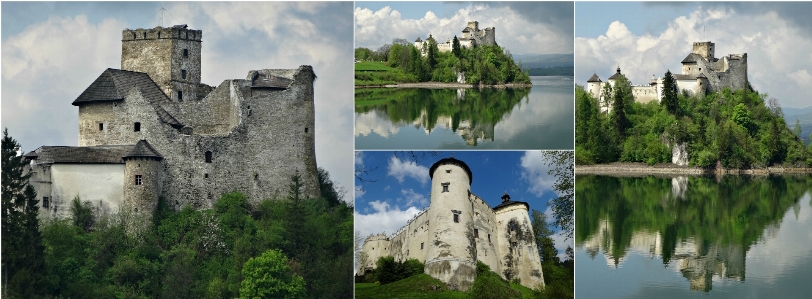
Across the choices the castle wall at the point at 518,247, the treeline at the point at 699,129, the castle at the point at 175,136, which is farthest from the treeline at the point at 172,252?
the treeline at the point at 699,129

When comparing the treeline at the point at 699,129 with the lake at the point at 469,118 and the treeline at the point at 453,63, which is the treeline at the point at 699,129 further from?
the lake at the point at 469,118

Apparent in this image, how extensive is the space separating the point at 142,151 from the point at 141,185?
0.75 metres

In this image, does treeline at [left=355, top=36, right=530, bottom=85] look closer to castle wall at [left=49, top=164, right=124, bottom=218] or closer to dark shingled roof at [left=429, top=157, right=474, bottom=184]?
dark shingled roof at [left=429, top=157, right=474, bottom=184]

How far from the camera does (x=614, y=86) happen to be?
111 ft

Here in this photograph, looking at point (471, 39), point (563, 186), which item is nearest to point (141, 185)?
A: point (471, 39)

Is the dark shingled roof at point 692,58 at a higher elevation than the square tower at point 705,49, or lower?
lower

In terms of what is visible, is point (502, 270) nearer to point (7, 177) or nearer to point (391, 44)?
point (391, 44)

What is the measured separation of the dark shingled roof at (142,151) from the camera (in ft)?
87.4

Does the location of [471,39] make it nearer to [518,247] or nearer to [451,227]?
[451,227]

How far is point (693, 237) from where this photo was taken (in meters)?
30.0

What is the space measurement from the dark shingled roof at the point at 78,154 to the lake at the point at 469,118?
550 cm

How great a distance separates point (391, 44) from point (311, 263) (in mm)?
5114

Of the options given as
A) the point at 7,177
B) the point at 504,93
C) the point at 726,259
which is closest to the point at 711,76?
the point at 726,259

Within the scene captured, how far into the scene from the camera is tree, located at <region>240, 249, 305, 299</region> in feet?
84.2
